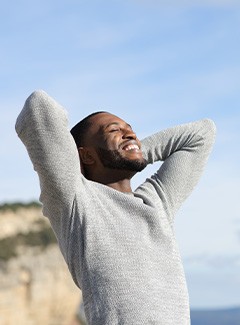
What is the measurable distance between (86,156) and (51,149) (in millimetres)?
288

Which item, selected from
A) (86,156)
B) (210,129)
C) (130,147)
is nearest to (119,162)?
(130,147)

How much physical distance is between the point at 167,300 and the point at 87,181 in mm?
543

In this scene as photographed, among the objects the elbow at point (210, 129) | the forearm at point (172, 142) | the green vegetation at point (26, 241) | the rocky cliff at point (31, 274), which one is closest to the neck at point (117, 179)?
the forearm at point (172, 142)

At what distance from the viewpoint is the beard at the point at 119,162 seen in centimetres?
468

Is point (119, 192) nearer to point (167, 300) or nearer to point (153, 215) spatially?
point (153, 215)

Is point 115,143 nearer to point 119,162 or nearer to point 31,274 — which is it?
point 119,162

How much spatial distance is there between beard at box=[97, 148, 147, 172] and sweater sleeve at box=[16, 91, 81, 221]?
0.54ft

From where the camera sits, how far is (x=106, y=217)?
4.60 metres

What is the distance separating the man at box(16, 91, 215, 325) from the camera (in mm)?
4449

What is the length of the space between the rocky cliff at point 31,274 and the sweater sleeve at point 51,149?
33.0m

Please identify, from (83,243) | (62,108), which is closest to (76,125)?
(62,108)

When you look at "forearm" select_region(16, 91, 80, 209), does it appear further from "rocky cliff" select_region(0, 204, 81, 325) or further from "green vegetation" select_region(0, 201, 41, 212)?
"green vegetation" select_region(0, 201, 41, 212)

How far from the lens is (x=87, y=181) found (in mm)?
4680

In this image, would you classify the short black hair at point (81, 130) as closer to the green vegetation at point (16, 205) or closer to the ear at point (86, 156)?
the ear at point (86, 156)
